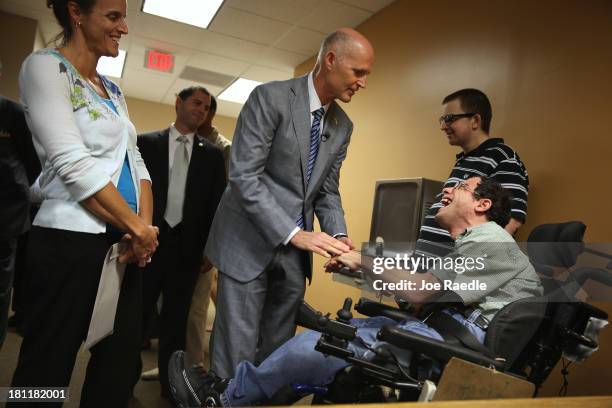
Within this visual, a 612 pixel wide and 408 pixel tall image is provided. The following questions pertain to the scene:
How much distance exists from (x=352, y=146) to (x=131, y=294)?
10.9ft

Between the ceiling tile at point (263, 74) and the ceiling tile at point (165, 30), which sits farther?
the ceiling tile at point (263, 74)

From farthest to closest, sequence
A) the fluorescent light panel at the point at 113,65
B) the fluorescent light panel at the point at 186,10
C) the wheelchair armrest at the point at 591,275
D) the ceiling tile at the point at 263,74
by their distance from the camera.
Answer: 1. the fluorescent light panel at the point at 113,65
2. the ceiling tile at the point at 263,74
3. the fluorescent light panel at the point at 186,10
4. the wheelchair armrest at the point at 591,275

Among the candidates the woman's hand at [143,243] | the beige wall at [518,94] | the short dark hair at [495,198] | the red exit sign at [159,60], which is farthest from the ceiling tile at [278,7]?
the woman's hand at [143,243]

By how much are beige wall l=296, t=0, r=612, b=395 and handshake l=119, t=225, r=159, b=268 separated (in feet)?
6.03

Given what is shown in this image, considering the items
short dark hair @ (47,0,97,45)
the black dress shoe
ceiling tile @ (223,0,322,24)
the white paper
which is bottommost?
the black dress shoe

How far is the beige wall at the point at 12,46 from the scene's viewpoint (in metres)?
4.87

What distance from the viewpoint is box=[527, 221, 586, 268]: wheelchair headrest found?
1.51 meters

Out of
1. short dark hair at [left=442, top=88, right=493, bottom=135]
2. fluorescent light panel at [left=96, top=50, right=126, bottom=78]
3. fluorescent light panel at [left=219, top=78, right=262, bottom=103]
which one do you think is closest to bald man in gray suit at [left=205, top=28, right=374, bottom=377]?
short dark hair at [left=442, top=88, right=493, bottom=135]

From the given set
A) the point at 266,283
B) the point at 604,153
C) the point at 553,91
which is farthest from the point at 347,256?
the point at 553,91

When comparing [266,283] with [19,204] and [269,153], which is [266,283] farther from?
[19,204]

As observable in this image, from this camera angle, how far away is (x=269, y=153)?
1567 millimetres

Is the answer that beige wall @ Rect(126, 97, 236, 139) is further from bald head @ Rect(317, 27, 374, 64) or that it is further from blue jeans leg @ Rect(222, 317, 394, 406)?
blue jeans leg @ Rect(222, 317, 394, 406)

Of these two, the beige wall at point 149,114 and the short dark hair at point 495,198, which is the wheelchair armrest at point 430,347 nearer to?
the short dark hair at point 495,198

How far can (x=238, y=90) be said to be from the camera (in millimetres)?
6781
